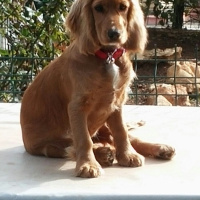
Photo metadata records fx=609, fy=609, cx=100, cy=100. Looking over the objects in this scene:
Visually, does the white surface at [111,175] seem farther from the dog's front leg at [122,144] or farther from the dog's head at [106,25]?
the dog's head at [106,25]

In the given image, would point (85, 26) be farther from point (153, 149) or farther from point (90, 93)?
point (153, 149)

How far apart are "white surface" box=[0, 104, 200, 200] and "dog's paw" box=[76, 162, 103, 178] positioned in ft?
0.08

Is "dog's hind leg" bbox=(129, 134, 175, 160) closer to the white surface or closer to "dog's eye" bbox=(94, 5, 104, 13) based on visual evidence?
the white surface

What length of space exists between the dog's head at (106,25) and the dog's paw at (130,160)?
0.48 meters

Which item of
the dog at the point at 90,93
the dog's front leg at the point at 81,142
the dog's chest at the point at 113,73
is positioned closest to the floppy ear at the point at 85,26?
the dog at the point at 90,93

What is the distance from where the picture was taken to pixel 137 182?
99.0 inches

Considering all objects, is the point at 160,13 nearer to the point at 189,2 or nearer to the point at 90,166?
the point at 189,2

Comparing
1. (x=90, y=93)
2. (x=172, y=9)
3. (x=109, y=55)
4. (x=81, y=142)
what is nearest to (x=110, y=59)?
(x=109, y=55)

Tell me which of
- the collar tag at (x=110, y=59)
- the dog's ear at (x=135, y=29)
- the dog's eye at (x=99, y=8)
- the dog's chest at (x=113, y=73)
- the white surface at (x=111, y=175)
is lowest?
the white surface at (x=111, y=175)

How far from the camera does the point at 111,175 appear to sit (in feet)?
8.55

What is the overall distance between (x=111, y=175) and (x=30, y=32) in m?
3.19

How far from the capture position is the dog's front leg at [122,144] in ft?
9.00

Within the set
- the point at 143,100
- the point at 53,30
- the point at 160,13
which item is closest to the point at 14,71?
the point at 53,30

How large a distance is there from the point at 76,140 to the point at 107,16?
0.55 m
